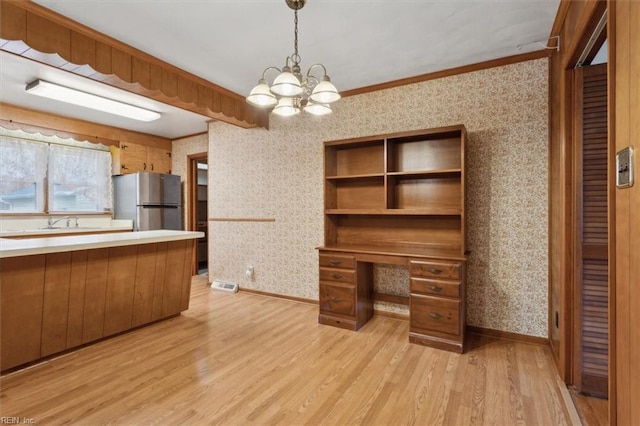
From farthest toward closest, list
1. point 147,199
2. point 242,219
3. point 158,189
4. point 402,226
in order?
point 158,189 → point 147,199 → point 242,219 → point 402,226

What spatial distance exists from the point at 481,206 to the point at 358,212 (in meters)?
1.12

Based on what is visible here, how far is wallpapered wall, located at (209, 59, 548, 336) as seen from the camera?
258 centimetres

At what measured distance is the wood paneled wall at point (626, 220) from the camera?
959 mm

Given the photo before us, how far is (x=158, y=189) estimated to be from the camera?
16.2 feet

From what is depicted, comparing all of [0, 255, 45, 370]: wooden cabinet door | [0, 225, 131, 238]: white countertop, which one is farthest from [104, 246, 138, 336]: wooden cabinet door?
[0, 225, 131, 238]: white countertop

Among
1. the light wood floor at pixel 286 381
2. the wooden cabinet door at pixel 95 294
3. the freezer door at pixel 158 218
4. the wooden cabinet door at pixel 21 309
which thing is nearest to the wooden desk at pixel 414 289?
the light wood floor at pixel 286 381

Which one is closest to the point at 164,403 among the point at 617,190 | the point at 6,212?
the point at 617,190

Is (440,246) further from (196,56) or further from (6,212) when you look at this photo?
(6,212)

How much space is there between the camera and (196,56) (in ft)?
8.71

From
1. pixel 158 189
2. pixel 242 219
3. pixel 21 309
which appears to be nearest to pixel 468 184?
pixel 242 219

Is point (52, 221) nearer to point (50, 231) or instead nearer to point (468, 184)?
point (50, 231)

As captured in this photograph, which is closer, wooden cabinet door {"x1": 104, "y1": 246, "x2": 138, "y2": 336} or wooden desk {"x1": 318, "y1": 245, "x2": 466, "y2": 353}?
wooden desk {"x1": 318, "y1": 245, "x2": 466, "y2": 353}

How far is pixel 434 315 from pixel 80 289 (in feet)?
9.49

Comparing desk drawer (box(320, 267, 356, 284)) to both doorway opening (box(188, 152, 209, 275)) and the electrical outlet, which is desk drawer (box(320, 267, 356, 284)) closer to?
the electrical outlet
